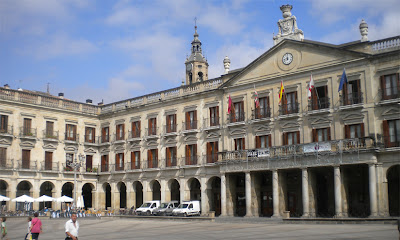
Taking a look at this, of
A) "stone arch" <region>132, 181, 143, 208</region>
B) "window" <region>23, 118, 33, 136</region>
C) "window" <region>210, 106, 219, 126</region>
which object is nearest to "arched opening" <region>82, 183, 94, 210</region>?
"stone arch" <region>132, 181, 143, 208</region>

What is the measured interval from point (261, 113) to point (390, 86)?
36.7ft

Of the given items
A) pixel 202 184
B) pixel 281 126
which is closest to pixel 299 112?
pixel 281 126

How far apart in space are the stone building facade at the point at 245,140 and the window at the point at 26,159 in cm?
10

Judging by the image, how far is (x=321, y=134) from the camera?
39.0m

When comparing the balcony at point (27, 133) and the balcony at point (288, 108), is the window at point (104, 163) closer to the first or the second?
the balcony at point (27, 133)

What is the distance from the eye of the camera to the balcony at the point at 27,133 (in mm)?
49250

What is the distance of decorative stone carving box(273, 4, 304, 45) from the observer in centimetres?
4212

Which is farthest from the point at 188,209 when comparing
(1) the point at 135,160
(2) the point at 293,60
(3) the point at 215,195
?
(2) the point at 293,60

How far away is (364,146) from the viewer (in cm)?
3506

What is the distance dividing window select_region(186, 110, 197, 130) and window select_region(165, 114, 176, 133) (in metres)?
1.80

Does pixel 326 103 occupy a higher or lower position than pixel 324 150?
higher

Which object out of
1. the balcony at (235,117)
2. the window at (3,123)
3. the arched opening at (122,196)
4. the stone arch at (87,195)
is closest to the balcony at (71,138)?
the stone arch at (87,195)

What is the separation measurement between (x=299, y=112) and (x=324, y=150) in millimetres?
4888

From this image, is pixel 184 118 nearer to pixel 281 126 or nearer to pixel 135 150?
pixel 135 150
